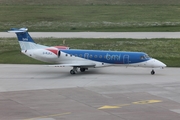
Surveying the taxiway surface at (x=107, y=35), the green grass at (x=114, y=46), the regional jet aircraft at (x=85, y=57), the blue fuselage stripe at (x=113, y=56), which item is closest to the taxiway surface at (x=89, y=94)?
the regional jet aircraft at (x=85, y=57)

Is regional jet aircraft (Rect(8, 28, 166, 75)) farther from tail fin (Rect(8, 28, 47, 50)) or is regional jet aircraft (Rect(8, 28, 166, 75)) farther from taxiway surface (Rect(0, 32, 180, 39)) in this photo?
taxiway surface (Rect(0, 32, 180, 39))

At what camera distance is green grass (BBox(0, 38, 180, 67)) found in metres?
56.3

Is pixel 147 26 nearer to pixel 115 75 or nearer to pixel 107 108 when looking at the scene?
pixel 115 75

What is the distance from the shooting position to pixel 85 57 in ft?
160

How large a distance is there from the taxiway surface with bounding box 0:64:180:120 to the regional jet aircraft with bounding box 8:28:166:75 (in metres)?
0.95

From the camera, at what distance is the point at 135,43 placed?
66.0m

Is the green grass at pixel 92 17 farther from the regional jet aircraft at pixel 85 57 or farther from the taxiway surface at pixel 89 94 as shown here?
the regional jet aircraft at pixel 85 57

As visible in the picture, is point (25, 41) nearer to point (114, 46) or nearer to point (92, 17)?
point (114, 46)

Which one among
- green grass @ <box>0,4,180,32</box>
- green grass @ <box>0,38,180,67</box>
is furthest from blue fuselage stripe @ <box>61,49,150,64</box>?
green grass @ <box>0,4,180,32</box>

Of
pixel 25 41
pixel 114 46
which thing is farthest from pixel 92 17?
pixel 25 41

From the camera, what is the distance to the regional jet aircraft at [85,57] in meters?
47.7

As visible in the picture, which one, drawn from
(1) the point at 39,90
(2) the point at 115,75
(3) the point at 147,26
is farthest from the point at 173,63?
(3) the point at 147,26

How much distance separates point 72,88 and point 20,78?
23.1 ft

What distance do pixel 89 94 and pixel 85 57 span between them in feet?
35.2
